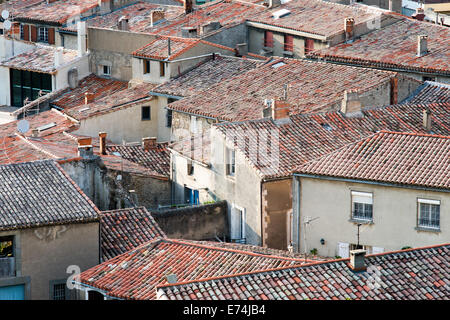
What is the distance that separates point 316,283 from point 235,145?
13378 mm

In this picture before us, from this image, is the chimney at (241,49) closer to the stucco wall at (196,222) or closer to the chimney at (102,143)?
the chimney at (102,143)

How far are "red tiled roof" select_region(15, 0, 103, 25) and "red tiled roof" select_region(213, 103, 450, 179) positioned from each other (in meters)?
25.1

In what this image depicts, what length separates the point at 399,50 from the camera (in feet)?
194

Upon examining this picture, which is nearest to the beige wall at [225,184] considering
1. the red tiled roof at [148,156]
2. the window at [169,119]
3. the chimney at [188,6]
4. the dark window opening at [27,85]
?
the red tiled roof at [148,156]

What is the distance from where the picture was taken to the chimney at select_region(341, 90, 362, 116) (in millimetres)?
47719

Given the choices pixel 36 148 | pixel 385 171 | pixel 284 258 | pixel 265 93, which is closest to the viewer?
pixel 284 258

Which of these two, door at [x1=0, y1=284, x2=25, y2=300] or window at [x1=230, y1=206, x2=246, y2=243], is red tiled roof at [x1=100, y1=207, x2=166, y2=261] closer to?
door at [x1=0, y1=284, x2=25, y2=300]

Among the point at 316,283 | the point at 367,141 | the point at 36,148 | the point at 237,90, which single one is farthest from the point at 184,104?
the point at 316,283

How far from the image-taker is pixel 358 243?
138 ft

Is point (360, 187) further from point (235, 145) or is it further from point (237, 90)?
point (237, 90)

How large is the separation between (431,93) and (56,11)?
982 inches

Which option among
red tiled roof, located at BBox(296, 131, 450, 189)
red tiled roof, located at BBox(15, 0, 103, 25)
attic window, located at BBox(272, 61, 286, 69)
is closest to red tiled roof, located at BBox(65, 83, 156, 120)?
attic window, located at BBox(272, 61, 286, 69)

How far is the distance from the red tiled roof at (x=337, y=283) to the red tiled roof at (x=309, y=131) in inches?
424

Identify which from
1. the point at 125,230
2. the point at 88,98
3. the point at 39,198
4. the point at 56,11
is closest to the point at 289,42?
the point at 88,98
